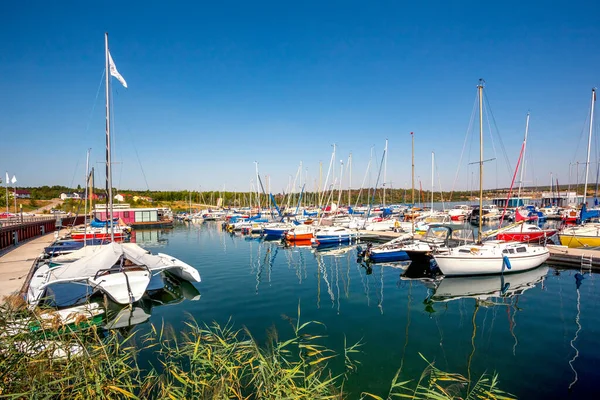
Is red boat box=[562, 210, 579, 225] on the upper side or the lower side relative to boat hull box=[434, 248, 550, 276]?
upper

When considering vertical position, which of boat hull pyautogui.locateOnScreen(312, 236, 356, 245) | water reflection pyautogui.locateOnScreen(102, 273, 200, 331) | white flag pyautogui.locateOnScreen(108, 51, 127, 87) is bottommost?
water reflection pyautogui.locateOnScreen(102, 273, 200, 331)

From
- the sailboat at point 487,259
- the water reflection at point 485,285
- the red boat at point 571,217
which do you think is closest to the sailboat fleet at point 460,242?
the sailboat at point 487,259

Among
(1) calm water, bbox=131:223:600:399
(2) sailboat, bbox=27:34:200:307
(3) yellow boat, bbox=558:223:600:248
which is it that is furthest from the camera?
(3) yellow boat, bbox=558:223:600:248

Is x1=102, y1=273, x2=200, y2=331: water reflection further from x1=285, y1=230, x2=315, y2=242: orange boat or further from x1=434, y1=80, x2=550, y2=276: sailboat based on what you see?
x1=285, y1=230, x2=315, y2=242: orange boat

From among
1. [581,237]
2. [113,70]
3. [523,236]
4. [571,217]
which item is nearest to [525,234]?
[523,236]

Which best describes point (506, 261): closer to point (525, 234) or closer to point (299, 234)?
point (525, 234)

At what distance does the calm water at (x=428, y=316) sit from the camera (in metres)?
10.9

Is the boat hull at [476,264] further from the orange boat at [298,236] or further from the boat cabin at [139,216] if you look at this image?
the boat cabin at [139,216]

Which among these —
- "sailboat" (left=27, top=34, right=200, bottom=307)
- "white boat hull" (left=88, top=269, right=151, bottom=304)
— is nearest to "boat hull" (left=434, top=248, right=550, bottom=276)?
"sailboat" (left=27, top=34, right=200, bottom=307)

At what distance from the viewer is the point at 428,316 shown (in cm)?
1606

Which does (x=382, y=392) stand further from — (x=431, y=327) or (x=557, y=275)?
(x=557, y=275)

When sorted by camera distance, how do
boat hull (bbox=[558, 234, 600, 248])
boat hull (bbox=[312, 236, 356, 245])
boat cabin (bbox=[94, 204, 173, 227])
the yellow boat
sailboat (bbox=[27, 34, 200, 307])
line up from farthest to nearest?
boat cabin (bbox=[94, 204, 173, 227]), boat hull (bbox=[312, 236, 356, 245]), the yellow boat, boat hull (bbox=[558, 234, 600, 248]), sailboat (bbox=[27, 34, 200, 307])

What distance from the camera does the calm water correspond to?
10.9m

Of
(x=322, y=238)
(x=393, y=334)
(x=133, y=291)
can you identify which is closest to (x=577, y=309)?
(x=393, y=334)
